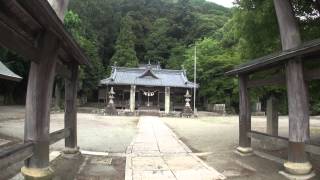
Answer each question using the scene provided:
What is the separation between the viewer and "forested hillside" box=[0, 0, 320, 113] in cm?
1310

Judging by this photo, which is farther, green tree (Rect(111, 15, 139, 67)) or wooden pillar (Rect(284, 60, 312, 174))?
green tree (Rect(111, 15, 139, 67))

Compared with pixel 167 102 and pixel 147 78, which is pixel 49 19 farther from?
pixel 147 78

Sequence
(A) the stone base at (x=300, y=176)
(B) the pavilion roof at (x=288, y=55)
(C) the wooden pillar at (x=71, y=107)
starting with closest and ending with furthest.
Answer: (B) the pavilion roof at (x=288, y=55) → (A) the stone base at (x=300, y=176) → (C) the wooden pillar at (x=71, y=107)

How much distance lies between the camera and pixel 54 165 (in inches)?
361

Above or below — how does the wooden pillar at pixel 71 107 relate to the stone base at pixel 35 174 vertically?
above

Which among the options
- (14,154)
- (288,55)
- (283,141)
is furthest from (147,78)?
(14,154)

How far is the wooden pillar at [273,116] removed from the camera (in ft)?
49.2

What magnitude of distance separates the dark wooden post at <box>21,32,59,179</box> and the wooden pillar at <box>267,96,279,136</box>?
1035 cm

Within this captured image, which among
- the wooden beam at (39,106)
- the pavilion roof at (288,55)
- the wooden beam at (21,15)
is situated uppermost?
the wooden beam at (21,15)

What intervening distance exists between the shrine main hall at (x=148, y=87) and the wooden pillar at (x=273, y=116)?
31.7 metres

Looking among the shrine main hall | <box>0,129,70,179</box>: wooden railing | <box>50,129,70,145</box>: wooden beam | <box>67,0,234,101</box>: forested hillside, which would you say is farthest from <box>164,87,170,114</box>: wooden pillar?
<box>0,129,70,179</box>: wooden railing

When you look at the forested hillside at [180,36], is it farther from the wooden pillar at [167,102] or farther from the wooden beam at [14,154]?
the wooden beam at [14,154]

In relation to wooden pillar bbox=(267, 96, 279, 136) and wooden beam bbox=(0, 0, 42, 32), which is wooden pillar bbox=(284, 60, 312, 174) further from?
wooden pillar bbox=(267, 96, 279, 136)

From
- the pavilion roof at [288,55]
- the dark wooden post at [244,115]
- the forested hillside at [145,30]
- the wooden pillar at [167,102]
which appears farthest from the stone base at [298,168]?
the forested hillside at [145,30]
